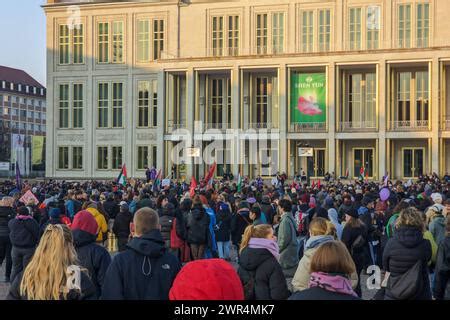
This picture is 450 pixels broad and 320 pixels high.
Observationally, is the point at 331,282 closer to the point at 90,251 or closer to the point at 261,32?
the point at 90,251

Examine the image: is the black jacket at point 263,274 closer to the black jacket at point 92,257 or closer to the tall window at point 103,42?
the black jacket at point 92,257

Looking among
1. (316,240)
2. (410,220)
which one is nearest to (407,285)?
(410,220)

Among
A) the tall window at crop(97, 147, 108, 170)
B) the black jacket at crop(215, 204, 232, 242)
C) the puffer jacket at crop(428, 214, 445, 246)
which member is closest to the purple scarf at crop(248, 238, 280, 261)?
the puffer jacket at crop(428, 214, 445, 246)

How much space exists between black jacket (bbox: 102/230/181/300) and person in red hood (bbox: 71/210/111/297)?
3.74 ft

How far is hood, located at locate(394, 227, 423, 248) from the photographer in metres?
6.82

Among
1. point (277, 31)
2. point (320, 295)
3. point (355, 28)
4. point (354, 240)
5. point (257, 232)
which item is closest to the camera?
point (320, 295)

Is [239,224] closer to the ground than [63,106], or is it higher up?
closer to the ground

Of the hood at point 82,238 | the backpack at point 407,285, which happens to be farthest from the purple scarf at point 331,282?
the hood at point 82,238

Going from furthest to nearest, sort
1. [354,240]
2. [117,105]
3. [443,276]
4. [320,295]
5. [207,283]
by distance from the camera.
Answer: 1. [117,105]
2. [354,240]
3. [443,276]
4. [320,295]
5. [207,283]

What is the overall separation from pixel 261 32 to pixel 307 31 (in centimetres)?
369

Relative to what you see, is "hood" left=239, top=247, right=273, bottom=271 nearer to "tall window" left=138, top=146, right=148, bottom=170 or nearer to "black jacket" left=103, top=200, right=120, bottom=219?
"black jacket" left=103, top=200, right=120, bottom=219

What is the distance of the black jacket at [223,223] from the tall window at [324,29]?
37661 mm

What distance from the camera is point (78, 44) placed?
57781 mm

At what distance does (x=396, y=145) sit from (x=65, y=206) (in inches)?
1519
